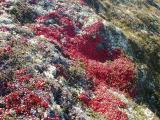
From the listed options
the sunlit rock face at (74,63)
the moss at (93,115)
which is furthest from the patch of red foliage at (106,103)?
the moss at (93,115)

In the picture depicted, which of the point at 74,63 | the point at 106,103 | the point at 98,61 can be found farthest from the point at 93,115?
the point at 98,61

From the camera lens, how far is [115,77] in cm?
4628

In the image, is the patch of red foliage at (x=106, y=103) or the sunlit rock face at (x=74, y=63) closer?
the sunlit rock face at (x=74, y=63)

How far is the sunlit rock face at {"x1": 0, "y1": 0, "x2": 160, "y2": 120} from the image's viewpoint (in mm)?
Result: 35969

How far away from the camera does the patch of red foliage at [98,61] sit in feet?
133

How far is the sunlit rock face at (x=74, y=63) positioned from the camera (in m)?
36.0

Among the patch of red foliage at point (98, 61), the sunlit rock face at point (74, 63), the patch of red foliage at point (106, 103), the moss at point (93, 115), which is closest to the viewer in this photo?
the sunlit rock face at point (74, 63)

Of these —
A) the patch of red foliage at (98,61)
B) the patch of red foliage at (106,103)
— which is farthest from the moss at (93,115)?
the patch of red foliage at (98,61)

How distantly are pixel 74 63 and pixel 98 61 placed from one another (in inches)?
190

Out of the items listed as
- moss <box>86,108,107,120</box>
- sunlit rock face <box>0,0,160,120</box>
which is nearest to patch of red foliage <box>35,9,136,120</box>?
sunlit rock face <box>0,0,160,120</box>

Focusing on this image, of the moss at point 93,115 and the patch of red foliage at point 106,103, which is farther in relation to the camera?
the patch of red foliage at point 106,103

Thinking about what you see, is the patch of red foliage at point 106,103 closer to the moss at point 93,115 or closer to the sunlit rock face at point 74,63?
the sunlit rock face at point 74,63

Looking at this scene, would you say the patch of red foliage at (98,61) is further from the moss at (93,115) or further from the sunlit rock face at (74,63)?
the moss at (93,115)

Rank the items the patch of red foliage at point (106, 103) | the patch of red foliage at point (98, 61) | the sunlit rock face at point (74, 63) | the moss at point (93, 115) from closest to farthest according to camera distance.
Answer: the sunlit rock face at point (74, 63) → the moss at point (93, 115) → the patch of red foliage at point (106, 103) → the patch of red foliage at point (98, 61)
